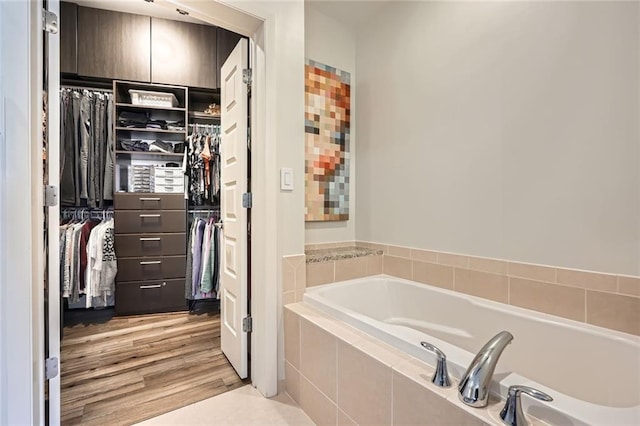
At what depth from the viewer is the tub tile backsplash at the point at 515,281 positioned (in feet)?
4.04

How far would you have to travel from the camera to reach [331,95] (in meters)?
2.37

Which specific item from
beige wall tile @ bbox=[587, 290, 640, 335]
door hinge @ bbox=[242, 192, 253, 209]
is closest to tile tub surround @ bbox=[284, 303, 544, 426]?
door hinge @ bbox=[242, 192, 253, 209]

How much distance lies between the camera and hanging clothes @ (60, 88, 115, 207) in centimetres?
265

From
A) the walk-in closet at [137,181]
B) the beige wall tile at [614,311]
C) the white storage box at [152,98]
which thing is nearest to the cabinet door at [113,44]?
the walk-in closet at [137,181]

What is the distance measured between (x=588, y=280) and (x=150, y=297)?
3198 millimetres

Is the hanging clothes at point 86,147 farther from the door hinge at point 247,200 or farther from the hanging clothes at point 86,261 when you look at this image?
the door hinge at point 247,200

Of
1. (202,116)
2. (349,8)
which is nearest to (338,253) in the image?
(349,8)

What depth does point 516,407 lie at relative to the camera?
750 mm

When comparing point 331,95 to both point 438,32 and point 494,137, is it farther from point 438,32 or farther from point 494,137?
point 494,137

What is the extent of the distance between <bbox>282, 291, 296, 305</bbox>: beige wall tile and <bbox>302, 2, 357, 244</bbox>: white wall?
64cm

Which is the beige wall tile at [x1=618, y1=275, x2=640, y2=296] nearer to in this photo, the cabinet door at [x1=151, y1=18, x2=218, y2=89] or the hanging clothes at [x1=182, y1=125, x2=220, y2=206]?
the hanging clothes at [x1=182, y1=125, x2=220, y2=206]

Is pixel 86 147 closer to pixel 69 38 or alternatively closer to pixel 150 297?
pixel 69 38

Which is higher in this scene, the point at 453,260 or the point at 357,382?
the point at 453,260

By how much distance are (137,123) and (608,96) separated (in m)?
3.41
